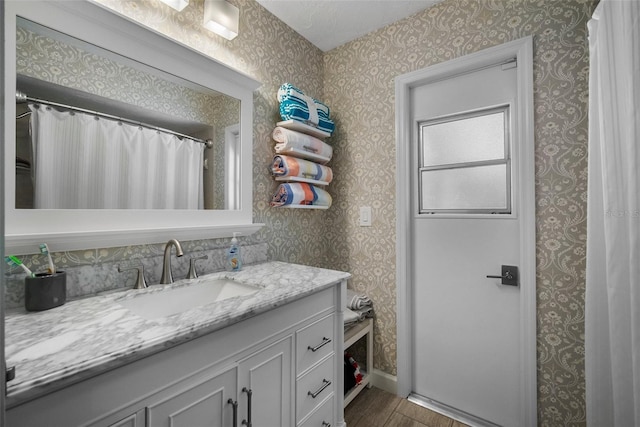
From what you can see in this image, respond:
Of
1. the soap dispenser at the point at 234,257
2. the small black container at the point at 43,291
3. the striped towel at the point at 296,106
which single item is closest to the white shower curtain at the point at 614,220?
the striped towel at the point at 296,106

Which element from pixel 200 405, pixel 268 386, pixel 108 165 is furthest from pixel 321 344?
pixel 108 165

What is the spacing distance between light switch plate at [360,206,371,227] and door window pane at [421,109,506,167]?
0.50 meters

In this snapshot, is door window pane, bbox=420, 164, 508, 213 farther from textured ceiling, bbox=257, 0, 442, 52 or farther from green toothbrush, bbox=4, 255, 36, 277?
green toothbrush, bbox=4, 255, 36, 277

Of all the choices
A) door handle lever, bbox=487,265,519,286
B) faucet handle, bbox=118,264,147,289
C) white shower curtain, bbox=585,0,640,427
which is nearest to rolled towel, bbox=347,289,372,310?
door handle lever, bbox=487,265,519,286

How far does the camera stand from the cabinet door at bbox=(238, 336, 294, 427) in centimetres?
97

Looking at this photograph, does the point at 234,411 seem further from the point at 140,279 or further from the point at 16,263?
the point at 16,263

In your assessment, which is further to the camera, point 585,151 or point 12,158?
point 585,151

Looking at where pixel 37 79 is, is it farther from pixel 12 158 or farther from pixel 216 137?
pixel 216 137

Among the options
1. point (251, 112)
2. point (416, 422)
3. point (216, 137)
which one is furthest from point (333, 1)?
point (416, 422)

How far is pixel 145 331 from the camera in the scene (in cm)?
76

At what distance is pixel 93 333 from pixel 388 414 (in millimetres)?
1713

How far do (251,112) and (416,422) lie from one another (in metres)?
2.12

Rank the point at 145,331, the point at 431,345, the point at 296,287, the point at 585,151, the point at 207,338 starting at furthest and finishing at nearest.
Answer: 1. the point at 431,345
2. the point at 585,151
3. the point at 296,287
4. the point at 207,338
5. the point at 145,331

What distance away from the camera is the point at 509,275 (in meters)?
1.57
